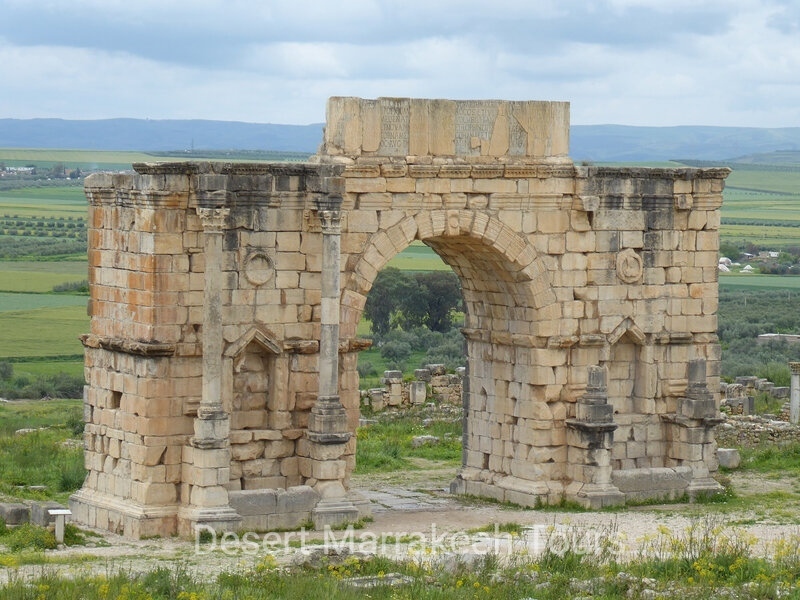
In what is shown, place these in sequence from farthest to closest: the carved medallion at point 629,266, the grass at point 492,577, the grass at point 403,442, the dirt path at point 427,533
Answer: the grass at point 403,442
the carved medallion at point 629,266
the dirt path at point 427,533
the grass at point 492,577

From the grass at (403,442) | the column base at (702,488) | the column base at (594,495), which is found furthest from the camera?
the grass at (403,442)

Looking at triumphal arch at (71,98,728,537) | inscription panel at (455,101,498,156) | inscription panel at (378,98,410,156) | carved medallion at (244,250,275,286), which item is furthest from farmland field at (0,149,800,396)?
carved medallion at (244,250,275,286)

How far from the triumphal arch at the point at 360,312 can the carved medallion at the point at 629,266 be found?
3cm

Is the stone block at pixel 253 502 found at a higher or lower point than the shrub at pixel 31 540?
higher

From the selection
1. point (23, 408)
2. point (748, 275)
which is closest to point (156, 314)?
point (23, 408)

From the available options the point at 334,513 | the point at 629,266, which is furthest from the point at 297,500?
the point at 629,266

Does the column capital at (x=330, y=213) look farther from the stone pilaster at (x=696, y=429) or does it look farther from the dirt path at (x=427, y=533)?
the stone pilaster at (x=696, y=429)

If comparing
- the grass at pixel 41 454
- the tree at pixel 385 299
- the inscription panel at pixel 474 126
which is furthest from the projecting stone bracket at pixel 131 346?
the tree at pixel 385 299

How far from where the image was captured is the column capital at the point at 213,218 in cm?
1873

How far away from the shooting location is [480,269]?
70.9 feet

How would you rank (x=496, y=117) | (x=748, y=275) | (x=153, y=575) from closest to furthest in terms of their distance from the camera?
(x=153, y=575) < (x=496, y=117) < (x=748, y=275)

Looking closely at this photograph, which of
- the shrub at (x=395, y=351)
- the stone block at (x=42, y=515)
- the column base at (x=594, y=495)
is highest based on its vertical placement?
the stone block at (x=42, y=515)

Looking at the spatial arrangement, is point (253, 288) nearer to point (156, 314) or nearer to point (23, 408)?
point (156, 314)

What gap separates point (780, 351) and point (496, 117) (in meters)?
22.8
